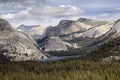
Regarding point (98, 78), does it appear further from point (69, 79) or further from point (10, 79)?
point (10, 79)

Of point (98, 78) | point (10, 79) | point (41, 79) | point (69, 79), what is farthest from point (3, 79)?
point (98, 78)

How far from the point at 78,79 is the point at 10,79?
1503cm

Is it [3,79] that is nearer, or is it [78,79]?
[78,79]

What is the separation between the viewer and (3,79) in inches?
2685

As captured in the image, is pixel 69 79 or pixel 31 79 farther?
pixel 31 79

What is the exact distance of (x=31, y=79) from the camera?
68750 millimetres

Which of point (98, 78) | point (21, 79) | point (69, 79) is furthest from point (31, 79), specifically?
point (98, 78)

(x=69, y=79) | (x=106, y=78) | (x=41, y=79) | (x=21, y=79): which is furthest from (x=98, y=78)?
(x=21, y=79)

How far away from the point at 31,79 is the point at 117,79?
18802 mm

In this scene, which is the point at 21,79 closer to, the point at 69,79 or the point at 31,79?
the point at 31,79

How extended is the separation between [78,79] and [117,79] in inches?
307

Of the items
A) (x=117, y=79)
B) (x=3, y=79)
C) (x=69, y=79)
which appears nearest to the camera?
(x=117, y=79)

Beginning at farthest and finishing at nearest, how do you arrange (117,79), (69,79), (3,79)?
(3,79), (69,79), (117,79)

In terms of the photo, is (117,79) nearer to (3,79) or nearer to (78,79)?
(78,79)
